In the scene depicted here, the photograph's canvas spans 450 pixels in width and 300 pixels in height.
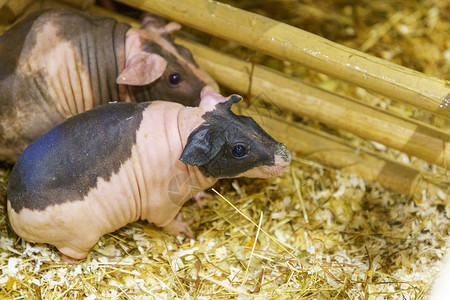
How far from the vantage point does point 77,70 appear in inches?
169

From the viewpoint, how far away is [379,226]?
436 centimetres

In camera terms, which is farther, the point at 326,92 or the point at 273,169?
the point at 326,92

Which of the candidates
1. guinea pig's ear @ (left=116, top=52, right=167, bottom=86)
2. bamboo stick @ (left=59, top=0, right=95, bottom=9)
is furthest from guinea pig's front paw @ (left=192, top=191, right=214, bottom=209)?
bamboo stick @ (left=59, top=0, right=95, bottom=9)

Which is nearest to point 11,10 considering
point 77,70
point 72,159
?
point 77,70

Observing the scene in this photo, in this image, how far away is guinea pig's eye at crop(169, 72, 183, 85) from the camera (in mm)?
4332

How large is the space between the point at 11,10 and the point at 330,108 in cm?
261

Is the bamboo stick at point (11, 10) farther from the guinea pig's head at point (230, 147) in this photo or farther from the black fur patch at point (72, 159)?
the guinea pig's head at point (230, 147)

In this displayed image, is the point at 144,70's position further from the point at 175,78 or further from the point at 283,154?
the point at 283,154

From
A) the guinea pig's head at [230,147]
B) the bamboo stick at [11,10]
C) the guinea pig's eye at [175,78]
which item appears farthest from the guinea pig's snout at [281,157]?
the bamboo stick at [11,10]

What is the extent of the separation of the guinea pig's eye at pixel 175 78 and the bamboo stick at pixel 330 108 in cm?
36

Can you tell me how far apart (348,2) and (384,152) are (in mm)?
2001

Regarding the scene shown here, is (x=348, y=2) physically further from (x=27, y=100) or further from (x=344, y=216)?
(x=27, y=100)

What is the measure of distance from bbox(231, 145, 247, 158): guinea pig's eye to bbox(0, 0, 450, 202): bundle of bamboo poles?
403mm

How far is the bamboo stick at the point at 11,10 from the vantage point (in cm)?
439
